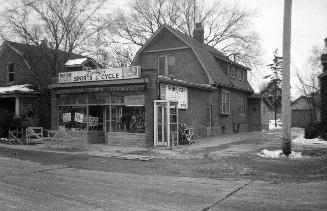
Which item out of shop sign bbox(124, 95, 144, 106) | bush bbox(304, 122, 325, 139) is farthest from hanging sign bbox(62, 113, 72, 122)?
bush bbox(304, 122, 325, 139)

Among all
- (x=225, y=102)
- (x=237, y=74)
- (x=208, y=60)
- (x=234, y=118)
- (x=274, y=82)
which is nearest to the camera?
(x=208, y=60)

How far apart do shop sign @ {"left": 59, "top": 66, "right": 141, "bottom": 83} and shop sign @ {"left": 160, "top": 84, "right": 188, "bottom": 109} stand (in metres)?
1.59

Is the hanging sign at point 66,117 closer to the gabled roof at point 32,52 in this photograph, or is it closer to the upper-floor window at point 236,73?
the gabled roof at point 32,52

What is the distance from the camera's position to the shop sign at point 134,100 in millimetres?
19625

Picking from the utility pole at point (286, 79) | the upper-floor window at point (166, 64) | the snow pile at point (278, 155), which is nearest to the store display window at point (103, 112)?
the snow pile at point (278, 155)

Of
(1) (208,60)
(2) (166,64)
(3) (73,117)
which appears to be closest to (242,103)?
(1) (208,60)

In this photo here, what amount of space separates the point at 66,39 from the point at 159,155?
61.1 feet

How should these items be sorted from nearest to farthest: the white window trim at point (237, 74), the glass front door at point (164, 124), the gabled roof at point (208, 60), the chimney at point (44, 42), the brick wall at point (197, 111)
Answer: the glass front door at point (164, 124), the brick wall at point (197, 111), the gabled roof at point (208, 60), the chimney at point (44, 42), the white window trim at point (237, 74)

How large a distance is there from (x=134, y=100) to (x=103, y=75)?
220cm

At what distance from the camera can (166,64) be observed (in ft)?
97.7

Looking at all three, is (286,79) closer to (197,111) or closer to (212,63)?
(197,111)

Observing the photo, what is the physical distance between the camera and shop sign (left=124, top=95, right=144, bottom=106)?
64.4ft

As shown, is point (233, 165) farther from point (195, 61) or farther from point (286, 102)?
point (195, 61)

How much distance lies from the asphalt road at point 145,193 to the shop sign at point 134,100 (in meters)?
8.20
